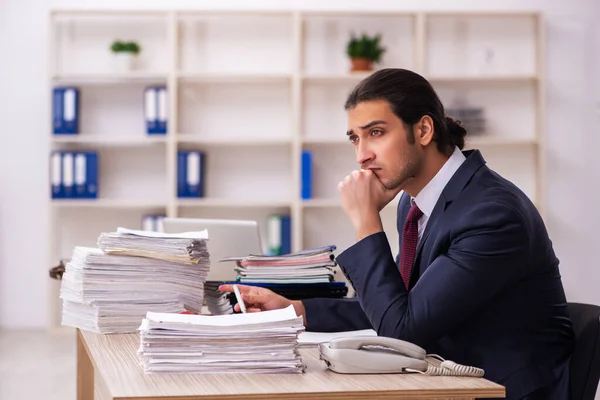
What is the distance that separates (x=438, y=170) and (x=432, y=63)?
4.10 m

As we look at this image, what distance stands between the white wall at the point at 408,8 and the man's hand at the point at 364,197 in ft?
13.7

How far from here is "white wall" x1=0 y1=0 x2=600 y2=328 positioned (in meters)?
5.92

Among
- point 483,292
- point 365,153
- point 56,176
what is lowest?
point 483,292

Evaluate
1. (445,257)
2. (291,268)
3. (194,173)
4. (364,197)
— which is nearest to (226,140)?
(194,173)

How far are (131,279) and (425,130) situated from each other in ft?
2.54

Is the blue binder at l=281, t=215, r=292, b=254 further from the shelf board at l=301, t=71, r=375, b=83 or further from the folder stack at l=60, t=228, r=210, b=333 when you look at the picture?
the folder stack at l=60, t=228, r=210, b=333

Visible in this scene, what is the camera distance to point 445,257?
173cm

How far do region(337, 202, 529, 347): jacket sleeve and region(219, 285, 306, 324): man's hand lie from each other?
30cm

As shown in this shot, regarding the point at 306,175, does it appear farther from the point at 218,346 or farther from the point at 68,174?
the point at 218,346

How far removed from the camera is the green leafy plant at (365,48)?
5695mm

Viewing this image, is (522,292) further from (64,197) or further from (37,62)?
(37,62)

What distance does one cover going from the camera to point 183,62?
5.95 m

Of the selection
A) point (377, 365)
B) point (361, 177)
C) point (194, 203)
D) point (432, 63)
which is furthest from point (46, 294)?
point (377, 365)

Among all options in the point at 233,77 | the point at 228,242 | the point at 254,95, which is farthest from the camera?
the point at 254,95
